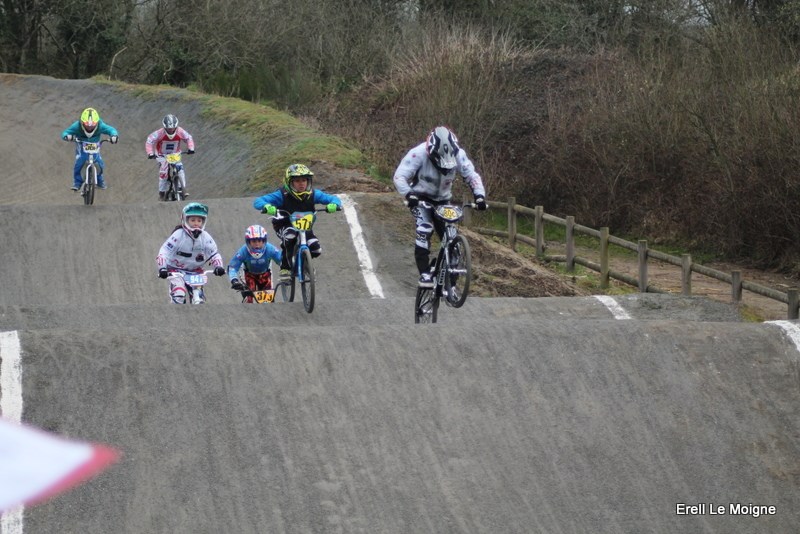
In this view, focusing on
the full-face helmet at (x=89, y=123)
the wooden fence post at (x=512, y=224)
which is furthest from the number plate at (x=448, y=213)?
the wooden fence post at (x=512, y=224)

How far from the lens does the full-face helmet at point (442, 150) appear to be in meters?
12.1

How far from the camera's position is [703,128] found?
23828mm

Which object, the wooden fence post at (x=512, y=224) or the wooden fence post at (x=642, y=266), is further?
the wooden fence post at (x=512, y=224)

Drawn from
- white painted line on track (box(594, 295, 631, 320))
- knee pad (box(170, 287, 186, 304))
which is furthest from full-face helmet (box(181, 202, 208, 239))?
white painted line on track (box(594, 295, 631, 320))

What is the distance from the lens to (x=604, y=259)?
62.6 ft

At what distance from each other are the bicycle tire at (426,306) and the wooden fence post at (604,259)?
7.46 metres

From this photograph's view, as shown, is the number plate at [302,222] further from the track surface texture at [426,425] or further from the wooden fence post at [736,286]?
the wooden fence post at [736,286]

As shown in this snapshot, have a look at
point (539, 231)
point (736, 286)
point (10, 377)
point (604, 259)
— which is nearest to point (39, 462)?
point (10, 377)

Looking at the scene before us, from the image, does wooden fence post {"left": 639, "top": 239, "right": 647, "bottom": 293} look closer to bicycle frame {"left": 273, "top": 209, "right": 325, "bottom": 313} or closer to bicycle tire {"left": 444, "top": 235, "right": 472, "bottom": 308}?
bicycle frame {"left": 273, "top": 209, "right": 325, "bottom": 313}

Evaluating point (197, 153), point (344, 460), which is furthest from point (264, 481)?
point (197, 153)

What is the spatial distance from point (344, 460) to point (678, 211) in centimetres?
1810

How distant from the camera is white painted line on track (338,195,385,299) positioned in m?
16.8

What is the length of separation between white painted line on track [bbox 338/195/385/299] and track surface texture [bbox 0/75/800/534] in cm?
625

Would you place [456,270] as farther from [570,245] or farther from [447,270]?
[570,245]
